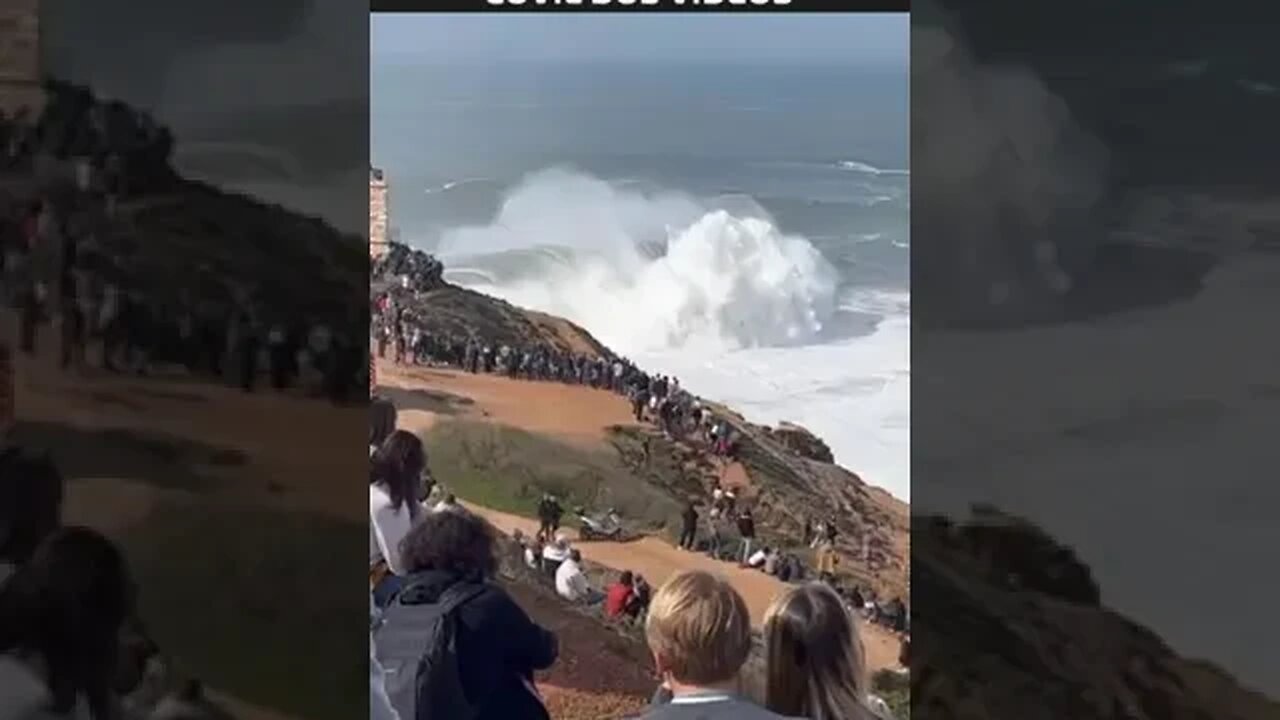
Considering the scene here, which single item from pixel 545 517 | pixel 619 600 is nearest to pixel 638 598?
pixel 619 600

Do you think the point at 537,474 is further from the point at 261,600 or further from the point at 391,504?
the point at 261,600

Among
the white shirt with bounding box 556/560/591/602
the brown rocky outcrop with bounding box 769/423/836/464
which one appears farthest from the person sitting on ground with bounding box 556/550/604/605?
the brown rocky outcrop with bounding box 769/423/836/464

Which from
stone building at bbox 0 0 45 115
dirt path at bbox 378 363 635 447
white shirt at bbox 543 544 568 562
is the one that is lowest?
white shirt at bbox 543 544 568 562

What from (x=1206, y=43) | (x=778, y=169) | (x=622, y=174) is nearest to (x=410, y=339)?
(x=622, y=174)

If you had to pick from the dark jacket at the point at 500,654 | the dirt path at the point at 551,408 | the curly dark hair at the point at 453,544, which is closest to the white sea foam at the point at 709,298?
the dirt path at the point at 551,408

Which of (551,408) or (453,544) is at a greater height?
(551,408)

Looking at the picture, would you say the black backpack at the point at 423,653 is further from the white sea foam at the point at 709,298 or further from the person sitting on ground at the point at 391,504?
the white sea foam at the point at 709,298

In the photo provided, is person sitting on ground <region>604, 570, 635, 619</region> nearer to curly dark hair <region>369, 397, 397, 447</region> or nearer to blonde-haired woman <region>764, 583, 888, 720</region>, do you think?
blonde-haired woman <region>764, 583, 888, 720</region>
